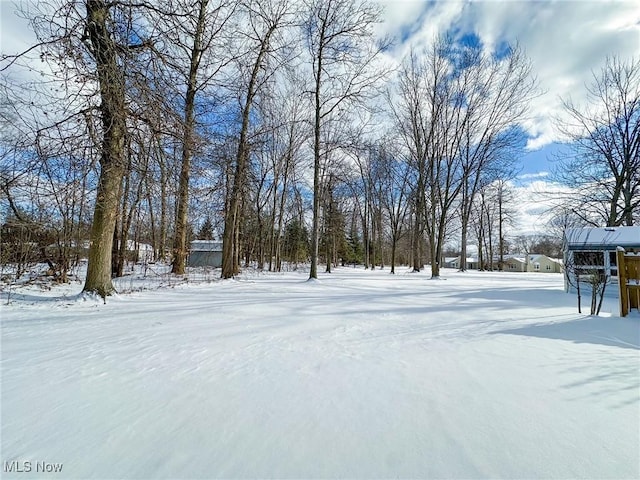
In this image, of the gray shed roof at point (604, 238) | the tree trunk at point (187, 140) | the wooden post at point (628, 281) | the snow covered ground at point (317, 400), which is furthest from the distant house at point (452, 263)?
the snow covered ground at point (317, 400)

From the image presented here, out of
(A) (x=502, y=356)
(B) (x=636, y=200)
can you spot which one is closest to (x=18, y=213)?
(A) (x=502, y=356)

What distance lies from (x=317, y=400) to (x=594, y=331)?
4.45 m

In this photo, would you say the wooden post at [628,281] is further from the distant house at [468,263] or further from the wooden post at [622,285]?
the distant house at [468,263]

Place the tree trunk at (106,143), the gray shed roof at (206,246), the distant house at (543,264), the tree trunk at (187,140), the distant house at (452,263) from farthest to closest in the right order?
the distant house at (452,263) < the distant house at (543,264) < the gray shed roof at (206,246) < the tree trunk at (187,140) < the tree trunk at (106,143)

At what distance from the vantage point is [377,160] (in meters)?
23.3

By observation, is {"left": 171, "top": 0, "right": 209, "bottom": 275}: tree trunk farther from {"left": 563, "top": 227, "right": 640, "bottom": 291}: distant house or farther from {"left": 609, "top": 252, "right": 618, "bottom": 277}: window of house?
{"left": 609, "top": 252, "right": 618, "bottom": 277}: window of house

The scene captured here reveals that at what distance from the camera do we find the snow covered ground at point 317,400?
5.01 ft

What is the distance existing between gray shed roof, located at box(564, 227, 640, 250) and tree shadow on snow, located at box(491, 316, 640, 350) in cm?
545

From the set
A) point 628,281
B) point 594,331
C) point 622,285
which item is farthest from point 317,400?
point 628,281

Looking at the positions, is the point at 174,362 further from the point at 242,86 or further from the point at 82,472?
the point at 242,86

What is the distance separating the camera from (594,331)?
415 centimetres

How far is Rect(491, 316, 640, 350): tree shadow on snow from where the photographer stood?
3674 mm

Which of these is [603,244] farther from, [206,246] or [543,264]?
[543,264]

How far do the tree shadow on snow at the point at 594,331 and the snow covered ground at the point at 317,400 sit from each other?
0.04 meters
